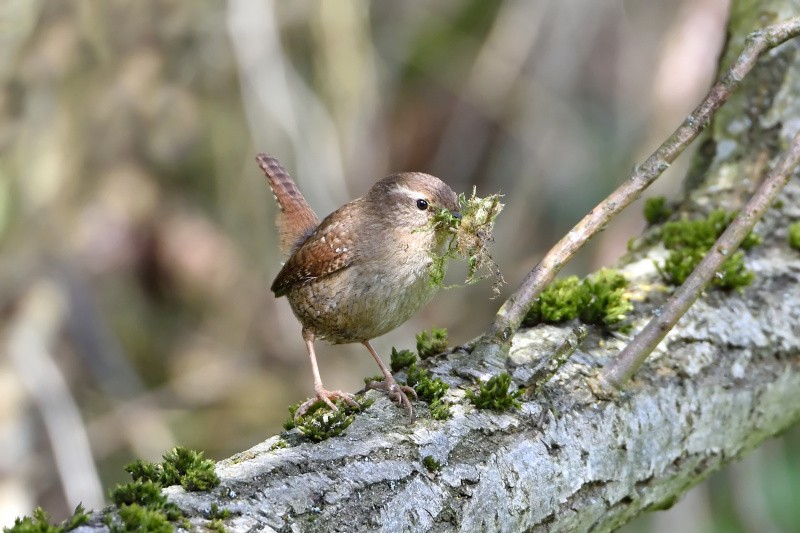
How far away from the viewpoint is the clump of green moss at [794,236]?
3408mm

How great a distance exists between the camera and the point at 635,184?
8.86 feet

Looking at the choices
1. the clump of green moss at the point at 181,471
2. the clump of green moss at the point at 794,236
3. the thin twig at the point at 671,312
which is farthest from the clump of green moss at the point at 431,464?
the clump of green moss at the point at 794,236

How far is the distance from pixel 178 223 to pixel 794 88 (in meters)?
4.78

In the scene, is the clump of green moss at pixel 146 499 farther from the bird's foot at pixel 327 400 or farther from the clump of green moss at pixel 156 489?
the bird's foot at pixel 327 400

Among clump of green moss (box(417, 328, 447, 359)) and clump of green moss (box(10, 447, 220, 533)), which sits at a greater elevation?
clump of green moss (box(417, 328, 447, 359))

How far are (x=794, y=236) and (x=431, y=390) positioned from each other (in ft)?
5.71

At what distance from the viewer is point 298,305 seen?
11.4 feet

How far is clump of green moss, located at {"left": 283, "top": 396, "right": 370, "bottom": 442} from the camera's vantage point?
88.8 inches

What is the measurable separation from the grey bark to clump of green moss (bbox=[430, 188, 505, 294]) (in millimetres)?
273

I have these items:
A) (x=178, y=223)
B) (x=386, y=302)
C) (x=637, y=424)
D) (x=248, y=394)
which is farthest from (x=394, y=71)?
(x=637, y=424)

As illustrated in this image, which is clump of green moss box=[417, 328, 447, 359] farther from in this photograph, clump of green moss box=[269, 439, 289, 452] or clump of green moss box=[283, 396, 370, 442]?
clump of green moss box=[269, 439, 289, 452]

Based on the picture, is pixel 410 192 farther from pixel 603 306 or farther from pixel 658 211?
pixel 658 211

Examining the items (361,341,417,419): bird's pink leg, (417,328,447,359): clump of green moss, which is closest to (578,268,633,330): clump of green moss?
(417,328,447,359): clump of green moss

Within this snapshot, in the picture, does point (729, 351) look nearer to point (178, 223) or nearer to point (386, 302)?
point (386, 302)
